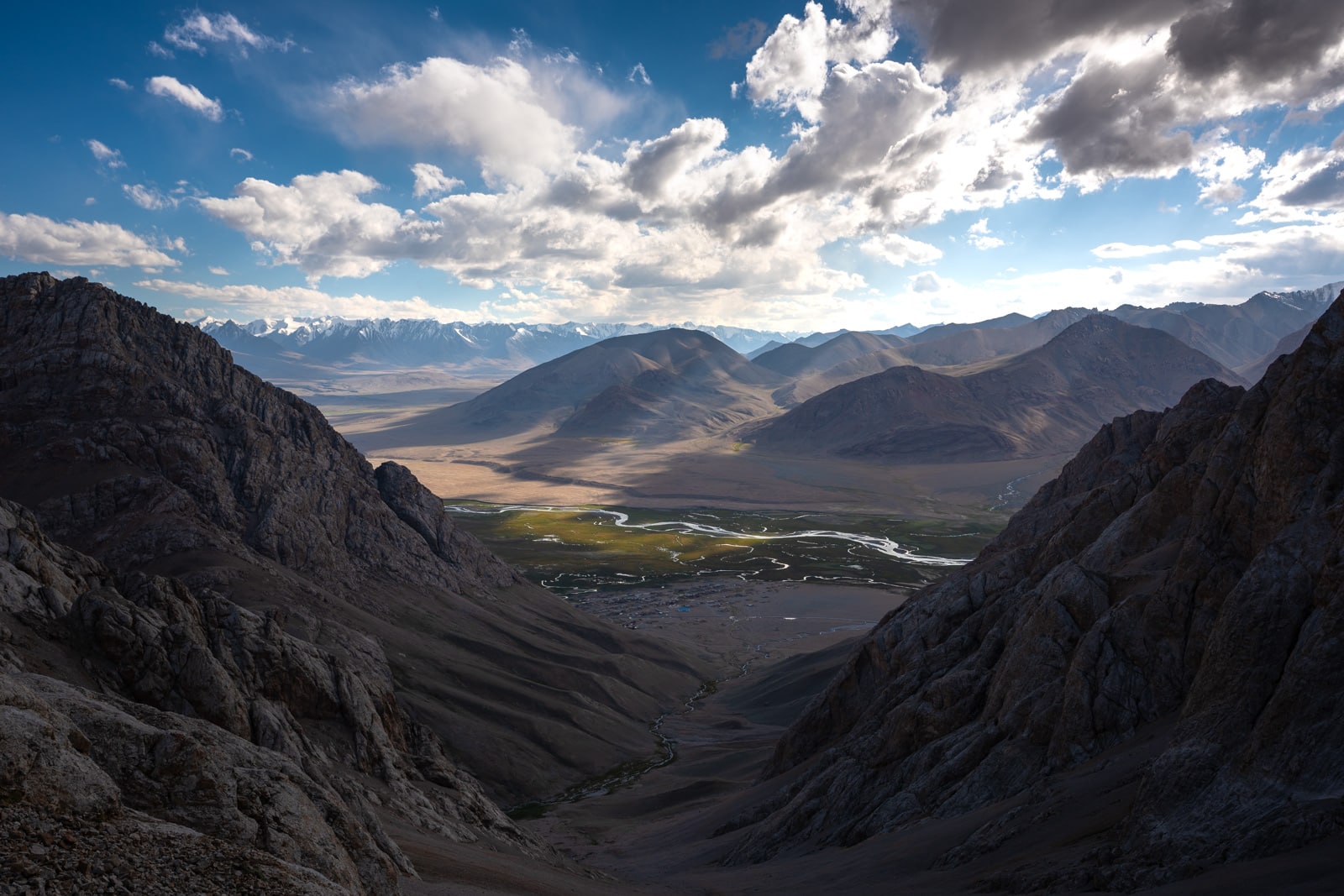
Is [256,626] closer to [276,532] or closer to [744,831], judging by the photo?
[744,831]

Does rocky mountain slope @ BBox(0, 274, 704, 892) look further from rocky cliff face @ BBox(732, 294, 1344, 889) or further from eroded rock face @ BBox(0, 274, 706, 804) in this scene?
rocky cliff face @ BBox(732, 294, 1344, 889)

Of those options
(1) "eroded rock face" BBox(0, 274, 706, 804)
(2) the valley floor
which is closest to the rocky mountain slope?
(1) "eroded rock face" BBox(0, 274, 706, 804)

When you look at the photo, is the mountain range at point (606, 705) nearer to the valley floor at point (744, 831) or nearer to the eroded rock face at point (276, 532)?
the valley floor at point (744, 831)

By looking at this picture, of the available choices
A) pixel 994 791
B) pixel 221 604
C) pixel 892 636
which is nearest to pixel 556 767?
pixel 892 636

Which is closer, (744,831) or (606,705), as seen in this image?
(744,831)

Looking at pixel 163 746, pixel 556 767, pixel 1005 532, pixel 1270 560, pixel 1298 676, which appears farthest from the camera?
pixel 1005 532

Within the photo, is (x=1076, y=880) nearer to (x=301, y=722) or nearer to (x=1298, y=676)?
(x=1298, y=676)

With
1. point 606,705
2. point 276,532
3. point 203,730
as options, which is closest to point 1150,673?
point 203,730
